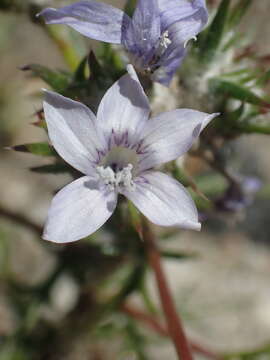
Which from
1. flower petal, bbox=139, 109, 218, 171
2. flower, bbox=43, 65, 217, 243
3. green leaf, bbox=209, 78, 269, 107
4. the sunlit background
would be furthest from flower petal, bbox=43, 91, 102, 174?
the sunlit background

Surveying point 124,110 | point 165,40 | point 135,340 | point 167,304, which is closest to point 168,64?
point 165,40

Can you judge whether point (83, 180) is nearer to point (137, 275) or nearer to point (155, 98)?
point (155, 98)

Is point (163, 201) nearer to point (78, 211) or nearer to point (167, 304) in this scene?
point (78, 211)

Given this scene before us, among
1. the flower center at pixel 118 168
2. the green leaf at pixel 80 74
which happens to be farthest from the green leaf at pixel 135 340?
the green leaf at pixel 80 74

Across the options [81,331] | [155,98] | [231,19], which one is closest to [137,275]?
[81,331]

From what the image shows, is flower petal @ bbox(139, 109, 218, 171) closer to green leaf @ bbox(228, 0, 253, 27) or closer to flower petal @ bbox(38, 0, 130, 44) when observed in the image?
flower petal @ bbox(38, 0, 130, 44)

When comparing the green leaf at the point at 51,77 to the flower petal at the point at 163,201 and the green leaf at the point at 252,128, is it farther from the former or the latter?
the green leaf at the point at 252,128
